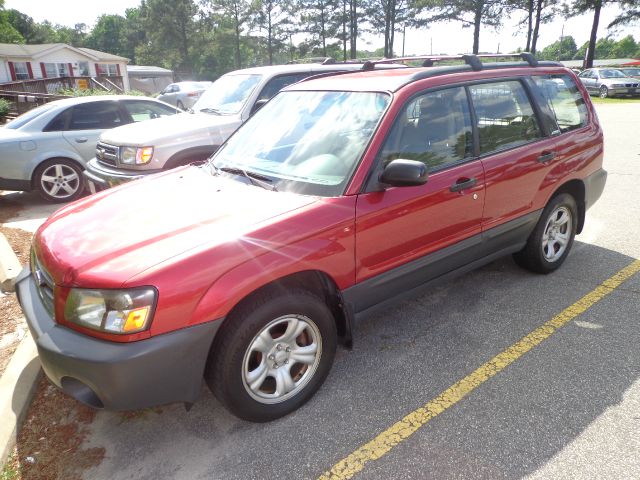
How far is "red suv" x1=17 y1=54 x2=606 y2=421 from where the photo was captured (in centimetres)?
212

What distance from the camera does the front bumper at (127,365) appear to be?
80.3 inches

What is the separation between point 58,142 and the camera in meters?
7.16

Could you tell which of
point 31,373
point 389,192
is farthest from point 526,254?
point 31,373

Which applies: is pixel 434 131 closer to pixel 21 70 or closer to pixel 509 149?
pixel 509 149

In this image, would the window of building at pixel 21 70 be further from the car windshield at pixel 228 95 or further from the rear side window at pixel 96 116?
the car windshield at pixel 228 95

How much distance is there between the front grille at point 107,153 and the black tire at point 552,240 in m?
4.62

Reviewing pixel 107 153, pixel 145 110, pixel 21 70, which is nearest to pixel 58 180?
pixel 145 110

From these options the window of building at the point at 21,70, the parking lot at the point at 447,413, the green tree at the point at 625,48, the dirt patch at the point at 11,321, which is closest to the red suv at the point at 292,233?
the parking lot at the point at 447,413

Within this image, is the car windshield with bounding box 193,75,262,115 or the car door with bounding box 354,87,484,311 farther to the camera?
the car windshield with bounding box 193,75,262,115

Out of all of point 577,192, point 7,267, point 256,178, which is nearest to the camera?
point 256,178

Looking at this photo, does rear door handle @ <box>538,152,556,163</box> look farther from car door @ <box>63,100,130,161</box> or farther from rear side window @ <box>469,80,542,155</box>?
car door @ <box>63,100,130,161</box>

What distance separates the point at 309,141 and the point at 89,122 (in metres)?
5.80

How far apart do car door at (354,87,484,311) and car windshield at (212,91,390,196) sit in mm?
178

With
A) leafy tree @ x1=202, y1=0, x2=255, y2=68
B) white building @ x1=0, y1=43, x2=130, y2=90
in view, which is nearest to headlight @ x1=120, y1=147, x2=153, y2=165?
white building @ x1=0, y1=43, x2=130, y2=90
